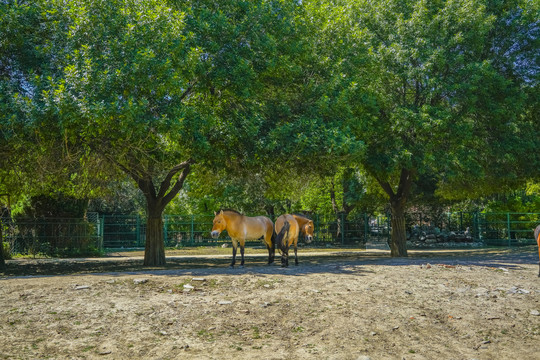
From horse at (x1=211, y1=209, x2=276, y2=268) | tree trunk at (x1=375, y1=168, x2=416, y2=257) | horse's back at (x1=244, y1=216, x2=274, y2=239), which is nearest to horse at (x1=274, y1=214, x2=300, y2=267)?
horse's back at (x1=244, y1=216, x2=274, y2=239)

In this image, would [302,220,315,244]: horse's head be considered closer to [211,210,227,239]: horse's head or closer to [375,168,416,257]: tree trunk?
[211,210,227,239]: horse's head

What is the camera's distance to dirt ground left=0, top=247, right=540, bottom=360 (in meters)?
8.27

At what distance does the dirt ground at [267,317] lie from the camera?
8266 millimetres

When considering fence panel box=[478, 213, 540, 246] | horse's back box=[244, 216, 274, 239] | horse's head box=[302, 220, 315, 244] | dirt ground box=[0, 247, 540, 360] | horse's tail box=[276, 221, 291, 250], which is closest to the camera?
dirt ground box=[0, 247, 540, 360]

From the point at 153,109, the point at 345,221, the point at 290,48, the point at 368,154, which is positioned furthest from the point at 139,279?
the point at 345,221

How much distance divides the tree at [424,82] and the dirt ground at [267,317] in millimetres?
7205

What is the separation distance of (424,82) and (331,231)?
18.0 meters

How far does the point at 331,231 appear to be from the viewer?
3581cm

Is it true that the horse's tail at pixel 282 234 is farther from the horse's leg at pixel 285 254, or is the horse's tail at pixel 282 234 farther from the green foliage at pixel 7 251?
the green foliage at pixel 7 251

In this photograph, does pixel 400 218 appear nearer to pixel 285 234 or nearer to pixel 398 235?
pixel 398 235

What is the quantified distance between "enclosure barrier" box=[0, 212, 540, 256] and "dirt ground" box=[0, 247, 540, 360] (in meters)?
16.2

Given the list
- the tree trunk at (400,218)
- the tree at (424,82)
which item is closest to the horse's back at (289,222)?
the tree at (424,82)

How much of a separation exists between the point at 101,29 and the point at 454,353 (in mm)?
11805

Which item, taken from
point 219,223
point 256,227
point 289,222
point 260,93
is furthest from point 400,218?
point 219,223
